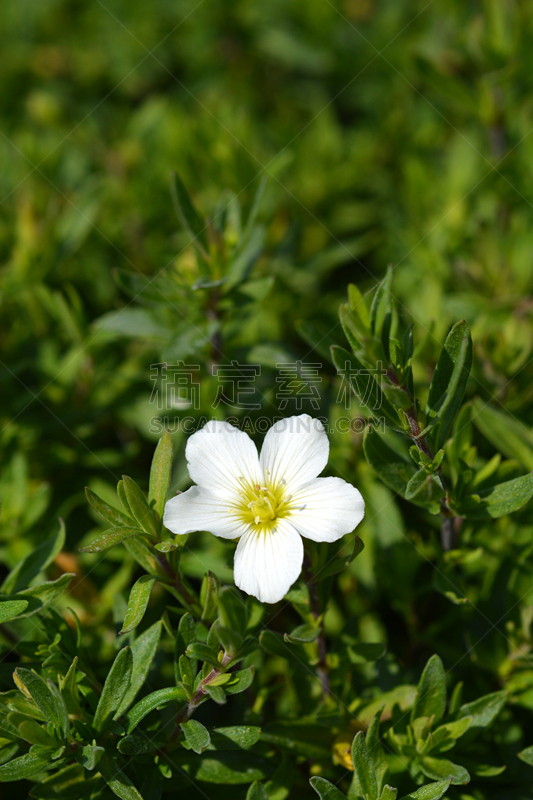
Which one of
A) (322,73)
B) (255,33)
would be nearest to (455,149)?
(322,73)

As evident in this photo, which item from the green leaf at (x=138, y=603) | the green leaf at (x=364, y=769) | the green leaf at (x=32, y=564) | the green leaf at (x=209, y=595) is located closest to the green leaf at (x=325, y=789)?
the green leaf at (x=364, y=769)

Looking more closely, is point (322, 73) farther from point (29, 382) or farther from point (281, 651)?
A: point (281, 651)

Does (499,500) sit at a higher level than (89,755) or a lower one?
higher

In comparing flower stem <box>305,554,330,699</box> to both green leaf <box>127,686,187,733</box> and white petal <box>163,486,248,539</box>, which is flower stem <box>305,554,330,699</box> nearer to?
white petal <box>163,486,248,539</box>

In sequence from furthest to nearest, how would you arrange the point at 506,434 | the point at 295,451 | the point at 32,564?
the point at 506,434, the point at 32,564, the point at 295,451

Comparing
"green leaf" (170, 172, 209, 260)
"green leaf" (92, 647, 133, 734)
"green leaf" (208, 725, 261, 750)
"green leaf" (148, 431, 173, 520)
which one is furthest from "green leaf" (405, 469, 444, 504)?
"green leaf" (170, 172, 209, 260)

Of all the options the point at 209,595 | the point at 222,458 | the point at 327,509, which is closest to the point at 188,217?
the point at 222,458

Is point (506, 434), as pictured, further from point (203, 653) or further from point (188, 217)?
point (188, 217)
